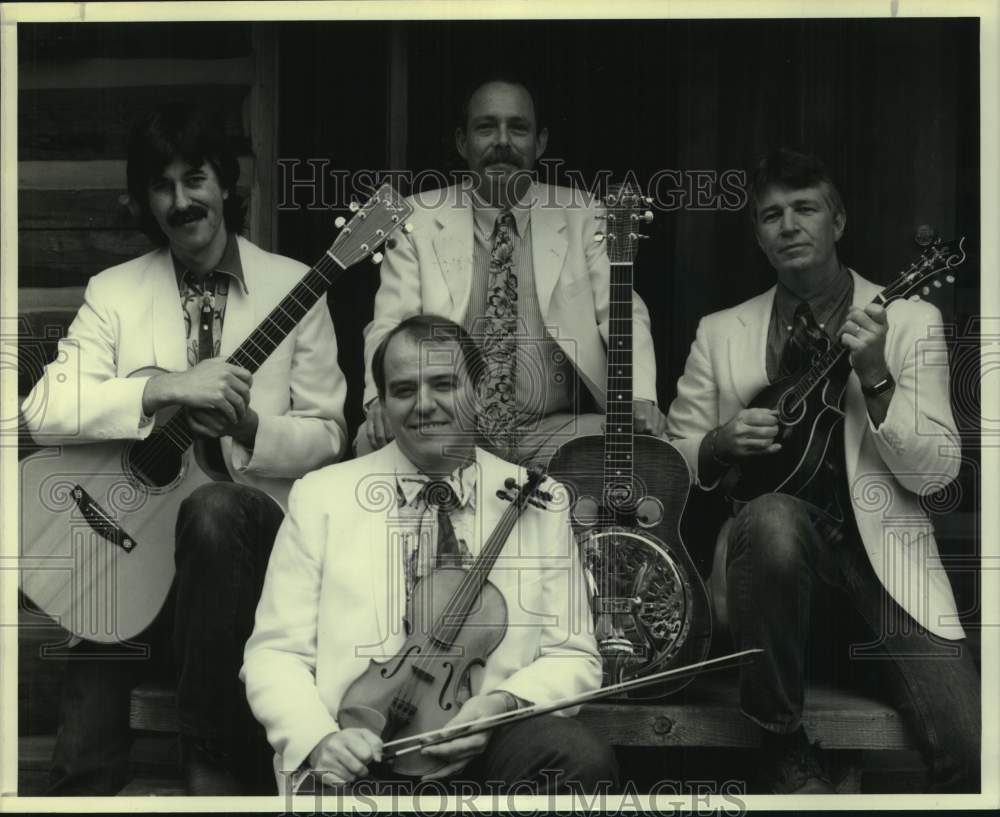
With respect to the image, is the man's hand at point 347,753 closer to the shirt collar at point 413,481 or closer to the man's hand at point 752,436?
the shirt collar at point 413,481

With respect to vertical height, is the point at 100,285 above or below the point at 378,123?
below

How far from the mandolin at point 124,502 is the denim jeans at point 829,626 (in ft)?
5.01

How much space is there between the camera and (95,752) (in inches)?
249

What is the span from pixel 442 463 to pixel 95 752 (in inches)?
56.9

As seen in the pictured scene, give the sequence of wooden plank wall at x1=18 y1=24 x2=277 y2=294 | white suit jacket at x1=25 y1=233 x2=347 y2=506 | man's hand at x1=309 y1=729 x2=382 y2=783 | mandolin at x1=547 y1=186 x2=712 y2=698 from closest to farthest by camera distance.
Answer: man's hand at x1=309 y1=729 x2=382 y2=783 < mandolin at x1=547 y1=186 x2=712 y2=698 < white suit jacket at x1=25 y1=233 x2=347 y2=506 < wooden plank wall at x1=18 y1=24 x2=277 y2=294

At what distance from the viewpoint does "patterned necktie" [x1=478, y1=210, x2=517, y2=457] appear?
623 cm

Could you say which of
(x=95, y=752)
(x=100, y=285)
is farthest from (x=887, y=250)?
(x=95, y=752)

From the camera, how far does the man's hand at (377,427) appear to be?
6.25 m

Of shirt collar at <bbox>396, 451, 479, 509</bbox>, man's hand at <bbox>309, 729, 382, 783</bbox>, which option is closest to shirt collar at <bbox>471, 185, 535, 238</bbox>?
shirt collar at <bbox>396, 451, 479, 509</bbox>

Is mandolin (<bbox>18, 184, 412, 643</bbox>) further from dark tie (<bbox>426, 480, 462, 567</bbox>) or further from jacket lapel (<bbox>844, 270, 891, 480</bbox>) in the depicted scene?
jacket lapel (<bbox>844, 270, 891, 480</bbox>)

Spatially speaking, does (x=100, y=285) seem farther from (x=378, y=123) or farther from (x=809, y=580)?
(x=809, y=580)

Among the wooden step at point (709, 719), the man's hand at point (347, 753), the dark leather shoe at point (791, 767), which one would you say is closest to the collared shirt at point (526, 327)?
the wooden step at point (709, 719)

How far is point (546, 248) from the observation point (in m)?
6.34

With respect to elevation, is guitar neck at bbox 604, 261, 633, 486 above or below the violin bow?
above
